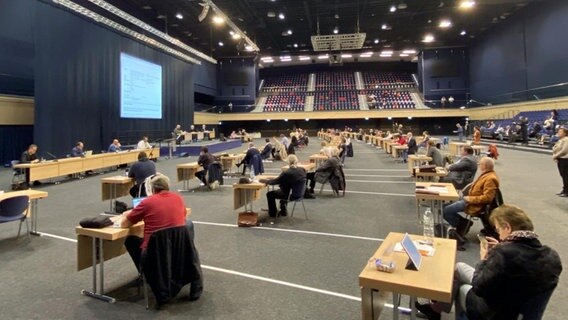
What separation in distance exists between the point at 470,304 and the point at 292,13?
21.8 m

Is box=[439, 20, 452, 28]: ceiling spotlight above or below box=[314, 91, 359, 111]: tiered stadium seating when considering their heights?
above

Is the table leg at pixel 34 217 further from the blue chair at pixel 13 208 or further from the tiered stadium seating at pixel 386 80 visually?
the tiered stadium seating at pixel 386 80

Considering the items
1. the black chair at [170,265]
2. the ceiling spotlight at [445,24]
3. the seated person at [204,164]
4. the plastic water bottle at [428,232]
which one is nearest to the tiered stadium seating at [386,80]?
the ceiling spotlight at [445,24]

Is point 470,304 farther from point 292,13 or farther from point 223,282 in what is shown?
point 292,13

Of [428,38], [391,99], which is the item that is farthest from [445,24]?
[391,99]

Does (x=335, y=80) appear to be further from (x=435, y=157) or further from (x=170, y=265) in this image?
(x=170, y=265)

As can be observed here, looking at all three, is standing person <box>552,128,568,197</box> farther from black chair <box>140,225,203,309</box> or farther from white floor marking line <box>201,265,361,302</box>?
black chair <box>140,225,203,309</box>

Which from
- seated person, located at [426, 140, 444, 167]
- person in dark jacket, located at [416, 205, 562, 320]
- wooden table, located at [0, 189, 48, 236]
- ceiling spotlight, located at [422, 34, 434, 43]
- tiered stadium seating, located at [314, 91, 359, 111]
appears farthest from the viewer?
tiered stadium seating, located at [314, 91, 359, 111]

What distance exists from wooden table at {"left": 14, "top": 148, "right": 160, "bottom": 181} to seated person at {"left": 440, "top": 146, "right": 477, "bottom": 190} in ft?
35.0

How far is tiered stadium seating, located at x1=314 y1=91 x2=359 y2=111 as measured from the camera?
36.1 meters

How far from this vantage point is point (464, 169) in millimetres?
6188

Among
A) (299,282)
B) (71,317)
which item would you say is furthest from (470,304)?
(71,317)

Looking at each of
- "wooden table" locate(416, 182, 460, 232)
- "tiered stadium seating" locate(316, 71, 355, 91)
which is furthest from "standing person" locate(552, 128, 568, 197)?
"tiered stadium seating" locate(316, 71, 355, 91)

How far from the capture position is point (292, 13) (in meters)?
21.6
